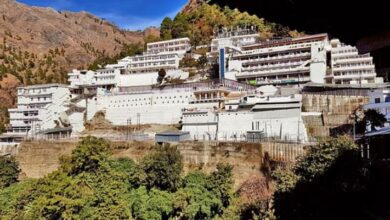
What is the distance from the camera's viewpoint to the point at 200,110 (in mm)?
37906

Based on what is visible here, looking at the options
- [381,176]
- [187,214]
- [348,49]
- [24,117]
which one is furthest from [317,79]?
[24,117]

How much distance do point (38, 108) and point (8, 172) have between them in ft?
52.7

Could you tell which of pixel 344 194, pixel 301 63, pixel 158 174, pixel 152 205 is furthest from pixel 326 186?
pixel 301 63

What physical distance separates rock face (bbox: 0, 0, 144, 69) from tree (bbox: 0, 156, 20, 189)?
198ft

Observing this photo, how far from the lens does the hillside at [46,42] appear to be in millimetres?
77406

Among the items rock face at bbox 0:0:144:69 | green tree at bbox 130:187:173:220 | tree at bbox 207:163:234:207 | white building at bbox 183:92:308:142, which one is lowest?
green tree at bbox 130:187:173:220

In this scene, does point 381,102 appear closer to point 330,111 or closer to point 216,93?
point 330,111

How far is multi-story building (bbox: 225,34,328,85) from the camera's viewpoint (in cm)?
4228

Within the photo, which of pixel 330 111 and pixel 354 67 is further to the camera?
pixel 354 67

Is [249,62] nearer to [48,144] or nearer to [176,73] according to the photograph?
[176,73]

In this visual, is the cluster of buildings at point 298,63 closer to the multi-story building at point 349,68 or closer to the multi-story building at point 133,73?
the multi-story building at point 349,68

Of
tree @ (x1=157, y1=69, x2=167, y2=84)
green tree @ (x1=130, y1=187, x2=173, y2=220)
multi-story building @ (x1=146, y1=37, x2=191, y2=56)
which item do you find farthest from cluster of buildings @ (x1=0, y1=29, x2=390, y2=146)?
green tree @ (x1=130, y1=187, x2=173, y2=220)

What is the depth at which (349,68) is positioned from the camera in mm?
41406

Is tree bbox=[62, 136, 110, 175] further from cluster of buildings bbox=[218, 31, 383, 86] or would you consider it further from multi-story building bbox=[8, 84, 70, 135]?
cluster of buildings bbox=[218, 31, 383, 86]
